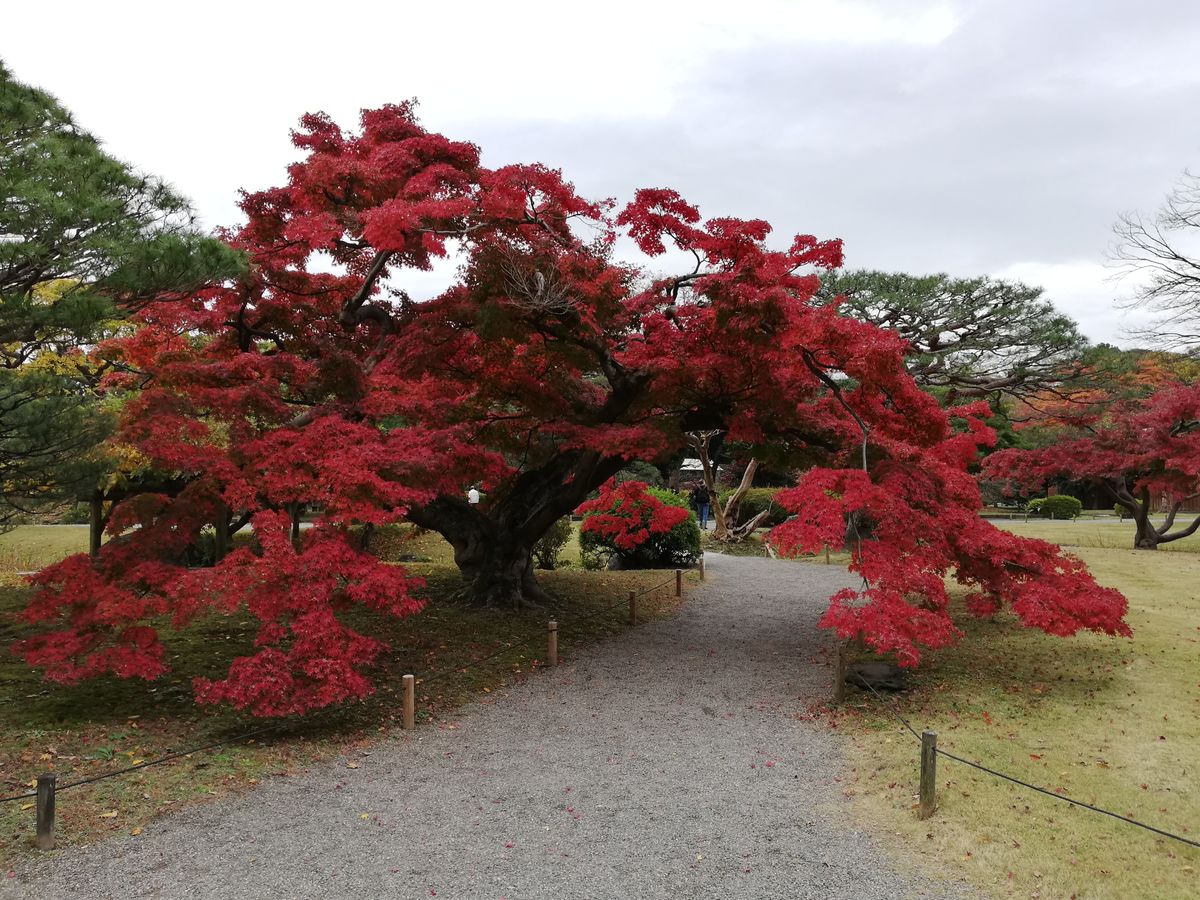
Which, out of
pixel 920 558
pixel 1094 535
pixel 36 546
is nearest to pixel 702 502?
pixel 1094 535

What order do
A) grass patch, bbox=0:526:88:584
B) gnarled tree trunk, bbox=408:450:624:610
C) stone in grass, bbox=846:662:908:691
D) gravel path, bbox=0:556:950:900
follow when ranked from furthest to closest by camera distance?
grass patch, bbox=0:526:88:584 < gnarled tree trunk, bbox=408:450:624:610 < stone in grass, bbox=846:662:908:691 < gravel path, bbox=0:556:950:900

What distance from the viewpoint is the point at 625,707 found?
8234mm

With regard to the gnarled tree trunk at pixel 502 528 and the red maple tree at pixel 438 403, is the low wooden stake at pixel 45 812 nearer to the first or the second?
the red maple tree at pixel 438 403

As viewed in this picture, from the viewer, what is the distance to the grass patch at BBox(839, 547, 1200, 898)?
465 cm

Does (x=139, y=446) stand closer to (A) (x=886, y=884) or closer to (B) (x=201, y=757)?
(B) (x=201, y=757)

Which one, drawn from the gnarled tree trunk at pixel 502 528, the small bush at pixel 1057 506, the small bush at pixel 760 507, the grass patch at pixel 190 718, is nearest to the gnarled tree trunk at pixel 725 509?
the small bush at pixel 760 507

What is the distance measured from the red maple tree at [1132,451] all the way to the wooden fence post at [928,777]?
604 inches

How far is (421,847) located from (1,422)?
473 cm

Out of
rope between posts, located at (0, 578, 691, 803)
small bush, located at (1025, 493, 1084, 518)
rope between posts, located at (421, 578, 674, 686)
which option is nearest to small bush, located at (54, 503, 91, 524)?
rope between posts, located at (421, 578, 674, 686)

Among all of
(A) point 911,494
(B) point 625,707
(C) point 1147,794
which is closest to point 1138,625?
(A) point 911,494

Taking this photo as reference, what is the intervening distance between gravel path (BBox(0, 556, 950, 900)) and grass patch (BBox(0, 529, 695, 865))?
1.11 feet

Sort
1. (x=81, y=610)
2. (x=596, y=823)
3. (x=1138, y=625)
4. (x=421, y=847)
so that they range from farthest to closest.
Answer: (x=1138, y=625), (x=81, y=610), (x=596, y=823), (x=421, y=847)

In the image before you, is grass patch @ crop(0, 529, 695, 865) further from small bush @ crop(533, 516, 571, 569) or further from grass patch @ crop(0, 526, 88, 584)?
grass patch @ crop(0, 526, 88, 584)

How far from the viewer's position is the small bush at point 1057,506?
33250 millimetres
